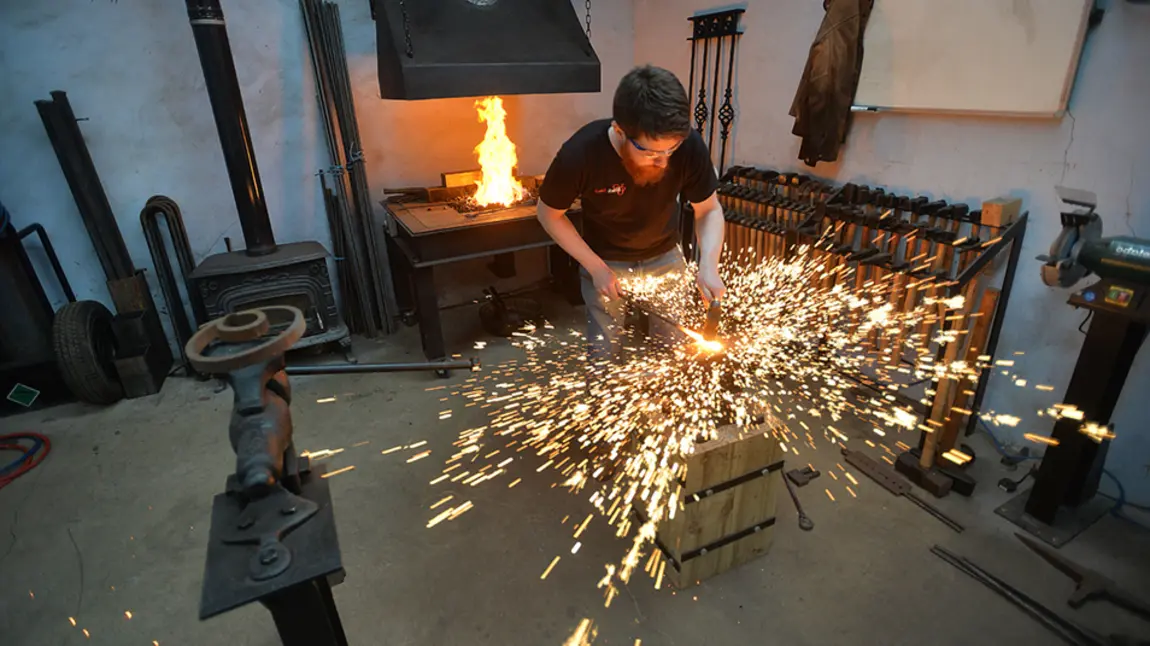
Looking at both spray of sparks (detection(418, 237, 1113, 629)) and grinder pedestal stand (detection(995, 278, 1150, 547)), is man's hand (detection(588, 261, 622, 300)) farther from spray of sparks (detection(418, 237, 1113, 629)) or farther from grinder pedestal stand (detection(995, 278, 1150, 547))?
grinder pedestal stand (detection(995, 278, 1150, 547))

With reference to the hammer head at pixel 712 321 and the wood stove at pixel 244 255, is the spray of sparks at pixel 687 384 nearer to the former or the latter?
the hammer head at pixel 712 321

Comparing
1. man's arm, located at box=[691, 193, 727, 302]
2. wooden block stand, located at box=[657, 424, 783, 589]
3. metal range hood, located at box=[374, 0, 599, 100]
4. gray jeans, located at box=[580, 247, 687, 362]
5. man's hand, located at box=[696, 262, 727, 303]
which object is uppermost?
metal range hood, located at box=[374, 0, 599, 100]

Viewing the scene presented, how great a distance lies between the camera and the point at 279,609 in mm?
1082

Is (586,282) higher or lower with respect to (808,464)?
higher

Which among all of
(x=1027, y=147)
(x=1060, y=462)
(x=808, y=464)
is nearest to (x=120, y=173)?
(x=808, y=464)

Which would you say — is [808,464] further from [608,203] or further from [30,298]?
[30,298]

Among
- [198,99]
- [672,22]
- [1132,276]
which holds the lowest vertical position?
[1132,276]

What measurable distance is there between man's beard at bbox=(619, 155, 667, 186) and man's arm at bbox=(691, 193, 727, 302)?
273 mm

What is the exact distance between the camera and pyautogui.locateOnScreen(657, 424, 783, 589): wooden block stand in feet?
6.73

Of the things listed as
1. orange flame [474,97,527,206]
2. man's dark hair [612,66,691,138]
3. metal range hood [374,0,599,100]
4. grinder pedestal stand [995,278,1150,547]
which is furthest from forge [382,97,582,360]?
grinder pedestal stand [995,278,1150,547]

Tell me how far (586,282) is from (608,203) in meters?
0.41

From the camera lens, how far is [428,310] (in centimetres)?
380

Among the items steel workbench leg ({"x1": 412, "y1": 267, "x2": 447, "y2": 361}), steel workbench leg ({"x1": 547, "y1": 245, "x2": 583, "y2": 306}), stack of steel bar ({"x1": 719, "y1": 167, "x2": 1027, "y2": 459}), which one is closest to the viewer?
stack of steel bar ({"x1": 719, "y1": 167, "x2": 1027, "y2": 459})

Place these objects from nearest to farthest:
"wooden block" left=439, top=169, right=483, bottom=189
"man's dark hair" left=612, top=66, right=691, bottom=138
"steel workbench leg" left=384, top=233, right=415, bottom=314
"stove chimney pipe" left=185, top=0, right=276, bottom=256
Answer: "man's dark hair" left=612, top=66, right=691, bottom=138, "stove chimney pipe" left=185, top=0, right=276, bottom=256, "wooden block" left=439, top=169, right=483, bottom=189, "steel workbench leg" left=384, top=233, right=415, bottom=314
